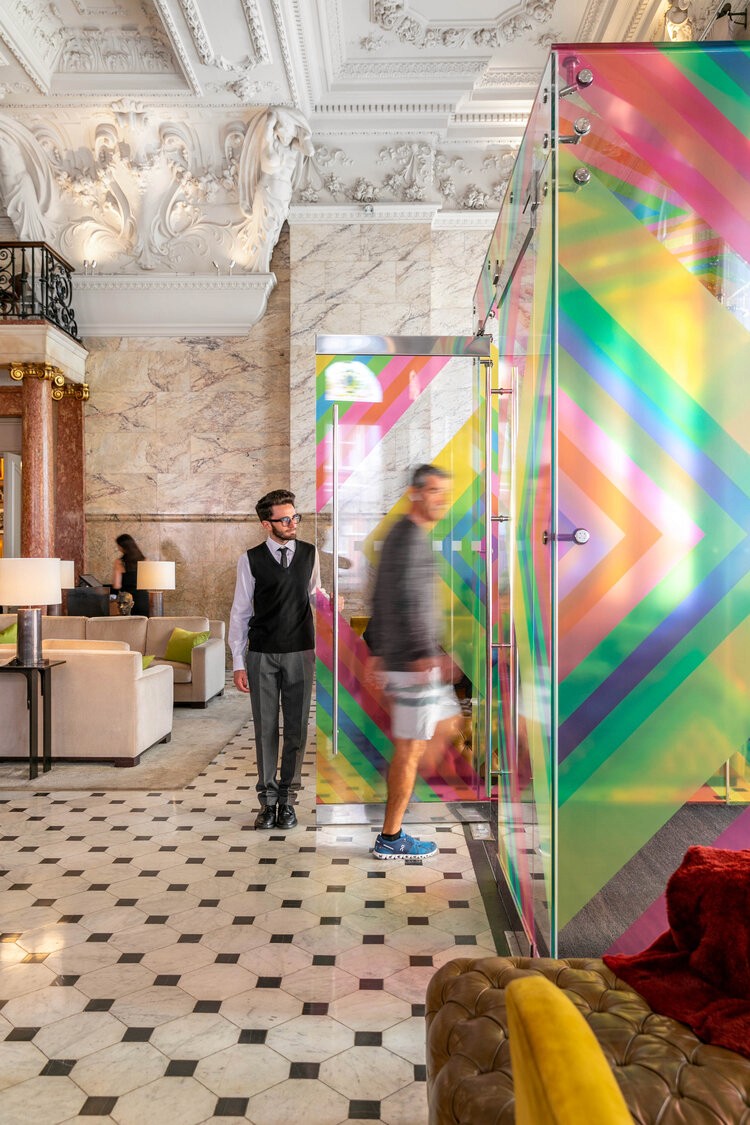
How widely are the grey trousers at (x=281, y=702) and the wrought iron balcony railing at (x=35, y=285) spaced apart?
297 inches

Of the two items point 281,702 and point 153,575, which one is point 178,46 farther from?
point 281,702

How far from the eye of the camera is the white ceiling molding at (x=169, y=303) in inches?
438

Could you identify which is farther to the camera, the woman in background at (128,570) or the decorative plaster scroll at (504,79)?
the woman in background at (128,570)

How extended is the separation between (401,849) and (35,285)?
9.42 meters

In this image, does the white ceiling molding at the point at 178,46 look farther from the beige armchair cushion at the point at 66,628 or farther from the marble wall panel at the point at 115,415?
the beige armchair cushion at the point at 66,628

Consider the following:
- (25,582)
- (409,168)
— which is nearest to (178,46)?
(409,168)

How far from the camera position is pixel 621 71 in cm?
266

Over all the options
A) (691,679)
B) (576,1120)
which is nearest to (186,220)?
(691,679)

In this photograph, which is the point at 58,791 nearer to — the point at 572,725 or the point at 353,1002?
the point at 353,1002

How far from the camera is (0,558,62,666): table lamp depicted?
5.74 m

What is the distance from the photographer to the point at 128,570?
35.2ft

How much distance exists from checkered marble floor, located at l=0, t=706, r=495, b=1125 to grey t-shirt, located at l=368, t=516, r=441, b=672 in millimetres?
1080

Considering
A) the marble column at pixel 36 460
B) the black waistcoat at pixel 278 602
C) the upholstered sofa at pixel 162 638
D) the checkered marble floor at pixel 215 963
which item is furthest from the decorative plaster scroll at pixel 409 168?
the checkered marble floor at pixel 215 963

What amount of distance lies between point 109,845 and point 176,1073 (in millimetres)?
2195
